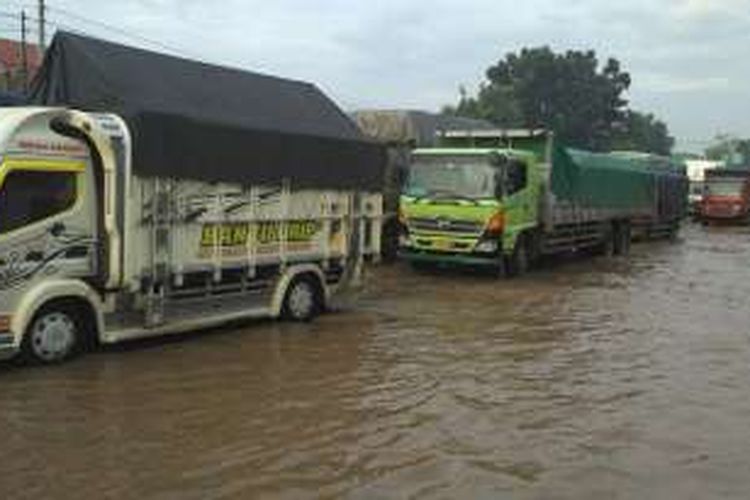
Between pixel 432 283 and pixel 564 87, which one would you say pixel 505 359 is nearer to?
Answer: pixel 432 283

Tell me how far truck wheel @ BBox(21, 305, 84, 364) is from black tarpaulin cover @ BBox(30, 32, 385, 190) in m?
Answer: 1.68

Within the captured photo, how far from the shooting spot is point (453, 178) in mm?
23703

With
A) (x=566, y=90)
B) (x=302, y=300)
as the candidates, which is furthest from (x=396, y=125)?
(x=566, y=90)

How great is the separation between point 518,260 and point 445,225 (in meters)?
1.91

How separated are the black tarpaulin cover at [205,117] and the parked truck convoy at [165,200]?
22 mm

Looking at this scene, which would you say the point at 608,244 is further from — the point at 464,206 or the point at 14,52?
the point at 14,52

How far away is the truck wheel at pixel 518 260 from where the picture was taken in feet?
80.4

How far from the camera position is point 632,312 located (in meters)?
19.1

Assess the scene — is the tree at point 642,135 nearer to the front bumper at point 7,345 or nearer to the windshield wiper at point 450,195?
the windshield wiper at point 450,195

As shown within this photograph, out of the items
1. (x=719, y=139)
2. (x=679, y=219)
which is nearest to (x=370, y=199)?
(x=679, y=219)

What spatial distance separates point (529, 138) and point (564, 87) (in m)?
71.0

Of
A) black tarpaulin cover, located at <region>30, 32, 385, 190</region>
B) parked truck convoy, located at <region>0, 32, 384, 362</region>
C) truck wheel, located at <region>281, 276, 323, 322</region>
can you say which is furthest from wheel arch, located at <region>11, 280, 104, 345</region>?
truck wheel, located at <region>281, 276, 323, 322</region>

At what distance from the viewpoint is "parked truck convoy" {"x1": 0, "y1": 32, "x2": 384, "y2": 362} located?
12.2m

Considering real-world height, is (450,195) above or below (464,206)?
above
